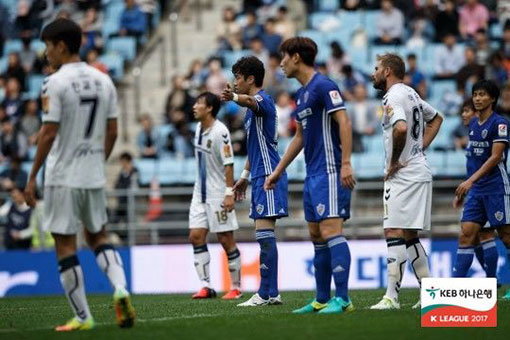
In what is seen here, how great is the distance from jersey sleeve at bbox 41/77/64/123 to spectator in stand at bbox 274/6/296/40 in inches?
616

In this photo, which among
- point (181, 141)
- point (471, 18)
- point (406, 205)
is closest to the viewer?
point (406, 205)

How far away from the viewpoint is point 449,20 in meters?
24.4

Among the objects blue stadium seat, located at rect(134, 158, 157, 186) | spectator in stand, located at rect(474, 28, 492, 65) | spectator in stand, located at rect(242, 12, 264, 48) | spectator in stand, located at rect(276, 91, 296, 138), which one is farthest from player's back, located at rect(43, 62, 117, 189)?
spectator in stand, located at rect(242, 12, 264, 48)

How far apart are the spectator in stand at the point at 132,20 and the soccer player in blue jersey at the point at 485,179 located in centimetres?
1428

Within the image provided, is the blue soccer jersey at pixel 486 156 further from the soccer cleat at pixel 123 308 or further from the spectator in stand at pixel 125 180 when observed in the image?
the spectator in stand at pixel 125 180

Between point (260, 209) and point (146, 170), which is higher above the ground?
point (260, 209)

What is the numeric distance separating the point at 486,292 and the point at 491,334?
21.3 inches

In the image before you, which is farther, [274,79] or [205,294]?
[274,79]

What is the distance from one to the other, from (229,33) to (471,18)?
202 inches

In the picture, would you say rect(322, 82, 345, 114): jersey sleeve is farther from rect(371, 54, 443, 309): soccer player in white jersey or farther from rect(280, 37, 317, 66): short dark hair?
rect(371, 54, 443, 309): soccer player in white jersey

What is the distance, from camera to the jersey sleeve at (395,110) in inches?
457

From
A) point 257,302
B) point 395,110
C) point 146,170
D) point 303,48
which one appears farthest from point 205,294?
point 146,170

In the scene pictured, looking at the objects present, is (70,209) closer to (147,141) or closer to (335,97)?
(335,97)

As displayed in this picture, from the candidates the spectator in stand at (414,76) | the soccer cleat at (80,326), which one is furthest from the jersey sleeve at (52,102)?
the spectator in stand at (414,76)
